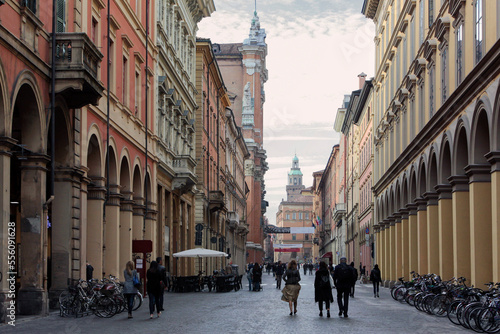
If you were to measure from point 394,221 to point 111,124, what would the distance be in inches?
943

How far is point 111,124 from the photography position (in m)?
29.2

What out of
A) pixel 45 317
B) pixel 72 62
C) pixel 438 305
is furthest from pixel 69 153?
pixel 438 305

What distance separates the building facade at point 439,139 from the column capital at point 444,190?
0.04 m

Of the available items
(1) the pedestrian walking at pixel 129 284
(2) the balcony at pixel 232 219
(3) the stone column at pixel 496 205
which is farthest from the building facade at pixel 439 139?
(2) the balcony at pixel 232 219

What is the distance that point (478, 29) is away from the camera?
24.8 m

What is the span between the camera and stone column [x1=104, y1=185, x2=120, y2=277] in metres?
30.3

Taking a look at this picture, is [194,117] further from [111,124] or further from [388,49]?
[111,124]

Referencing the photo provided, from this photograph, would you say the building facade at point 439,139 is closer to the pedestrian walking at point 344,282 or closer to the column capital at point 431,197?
the column capital at point 431,197

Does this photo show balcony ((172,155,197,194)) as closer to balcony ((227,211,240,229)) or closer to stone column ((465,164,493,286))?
stone column ((465,164,493,286))

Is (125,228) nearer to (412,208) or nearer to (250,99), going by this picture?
(412,208)

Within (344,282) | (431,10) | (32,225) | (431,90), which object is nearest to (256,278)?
(431,90)

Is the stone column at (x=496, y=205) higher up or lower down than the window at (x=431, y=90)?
lower down

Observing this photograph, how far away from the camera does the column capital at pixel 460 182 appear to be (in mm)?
27781

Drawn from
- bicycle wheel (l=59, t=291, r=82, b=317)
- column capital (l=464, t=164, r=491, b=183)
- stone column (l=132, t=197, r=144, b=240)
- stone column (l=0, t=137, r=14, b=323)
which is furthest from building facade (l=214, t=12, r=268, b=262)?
stone column (l=0, t=137, r=14, b=323)
